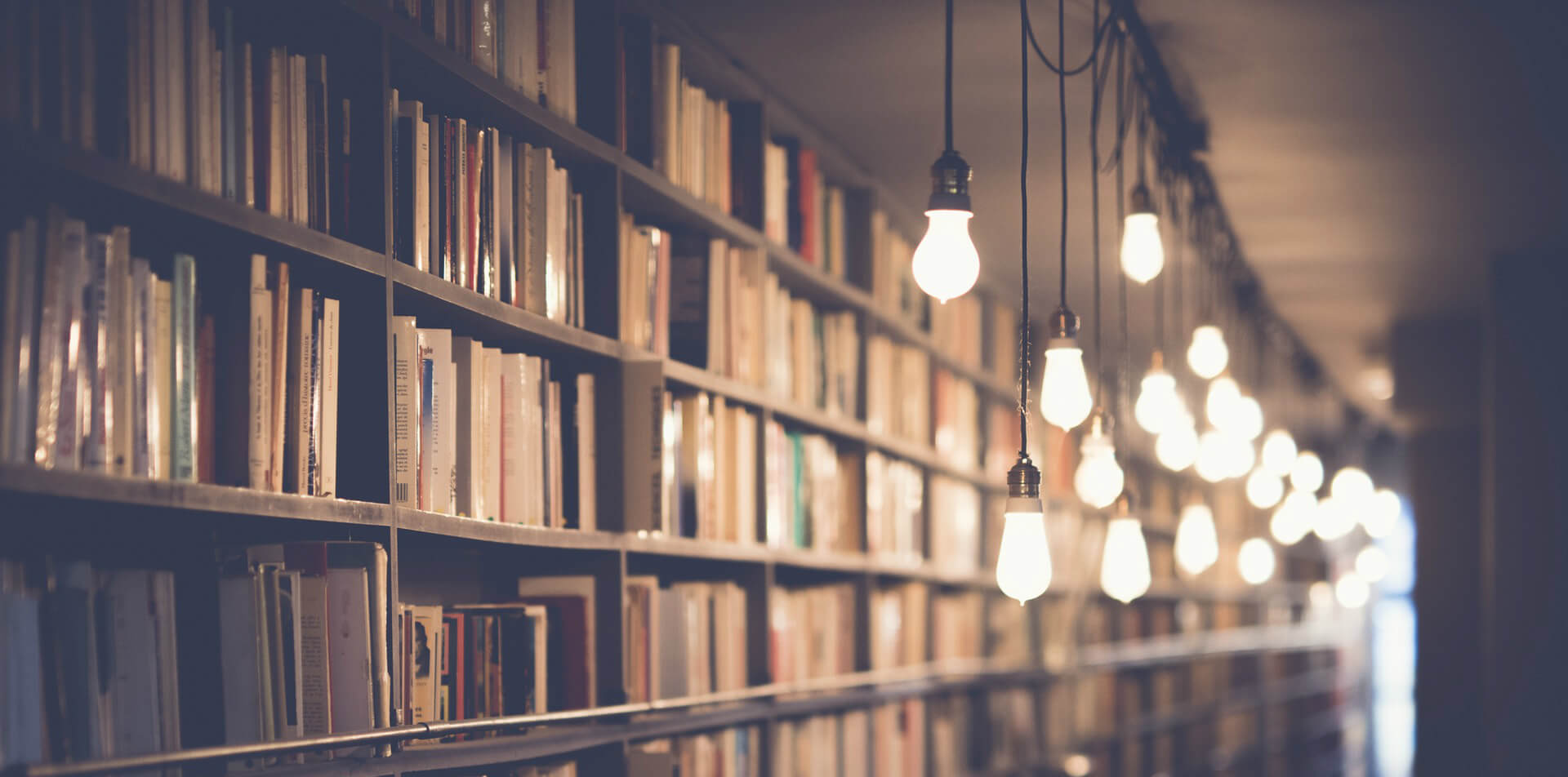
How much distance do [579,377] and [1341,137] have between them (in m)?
2.55

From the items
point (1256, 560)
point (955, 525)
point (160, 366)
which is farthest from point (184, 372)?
point (1256, 560)

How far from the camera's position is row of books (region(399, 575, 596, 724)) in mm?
2266

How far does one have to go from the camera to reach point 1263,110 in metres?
3.99

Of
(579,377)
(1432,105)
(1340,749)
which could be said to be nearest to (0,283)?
(579,377)

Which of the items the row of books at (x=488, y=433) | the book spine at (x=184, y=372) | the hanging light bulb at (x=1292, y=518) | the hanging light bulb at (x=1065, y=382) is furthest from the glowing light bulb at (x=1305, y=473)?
the book spine at (x=184, y=372)

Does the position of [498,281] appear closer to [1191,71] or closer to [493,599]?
[493,599]

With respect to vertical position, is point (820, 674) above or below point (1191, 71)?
below

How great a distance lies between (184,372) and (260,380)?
115mm

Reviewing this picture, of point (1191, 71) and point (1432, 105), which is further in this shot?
point (1432, 105)

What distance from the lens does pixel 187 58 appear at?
1.78 metres

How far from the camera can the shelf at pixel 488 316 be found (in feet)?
7.20

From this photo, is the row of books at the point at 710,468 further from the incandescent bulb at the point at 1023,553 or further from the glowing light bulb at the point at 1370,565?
the glowing light bulb at the point at 1370,565

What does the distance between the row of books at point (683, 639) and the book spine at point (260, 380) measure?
43.9 inches

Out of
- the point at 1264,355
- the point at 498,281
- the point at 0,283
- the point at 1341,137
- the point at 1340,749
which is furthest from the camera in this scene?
A: the point at 1340,749
